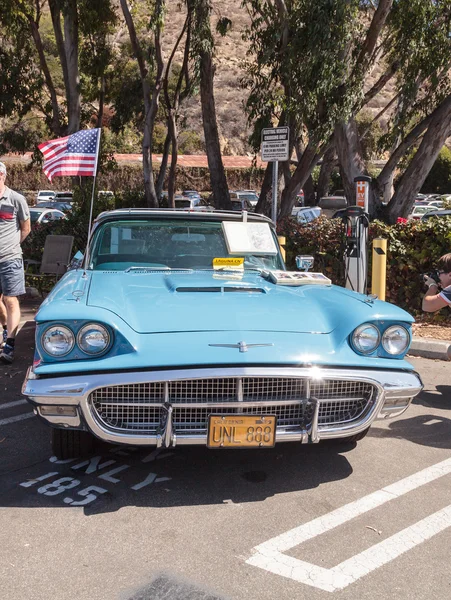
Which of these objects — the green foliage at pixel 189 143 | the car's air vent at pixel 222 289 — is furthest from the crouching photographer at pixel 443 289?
the green foliage at pixel 189 143

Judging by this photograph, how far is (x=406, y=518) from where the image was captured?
12.0 feet

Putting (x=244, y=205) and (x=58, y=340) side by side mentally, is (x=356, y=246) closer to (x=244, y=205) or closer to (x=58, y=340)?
(x=244, y=205)

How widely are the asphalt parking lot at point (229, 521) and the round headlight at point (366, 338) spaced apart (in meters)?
0.79

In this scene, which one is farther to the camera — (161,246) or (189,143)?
(189,143)

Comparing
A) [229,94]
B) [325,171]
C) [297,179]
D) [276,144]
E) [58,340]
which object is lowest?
[58,340]

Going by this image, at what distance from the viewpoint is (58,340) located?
382 cm

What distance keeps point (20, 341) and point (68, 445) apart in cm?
402

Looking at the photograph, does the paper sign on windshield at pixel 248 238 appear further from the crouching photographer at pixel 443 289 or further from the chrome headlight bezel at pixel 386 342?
the chrome headlight bezel at pixel 386 342

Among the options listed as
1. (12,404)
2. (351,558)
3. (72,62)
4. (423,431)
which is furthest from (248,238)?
(72,62)

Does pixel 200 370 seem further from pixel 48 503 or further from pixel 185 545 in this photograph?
pixel 48 503

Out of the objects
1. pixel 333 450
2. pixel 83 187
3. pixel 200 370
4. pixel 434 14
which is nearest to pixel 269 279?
pixel 333 450

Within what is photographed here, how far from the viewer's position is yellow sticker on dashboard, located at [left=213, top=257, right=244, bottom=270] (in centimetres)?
533

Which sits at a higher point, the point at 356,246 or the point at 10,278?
→ the point at 356,246

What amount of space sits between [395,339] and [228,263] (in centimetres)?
163
